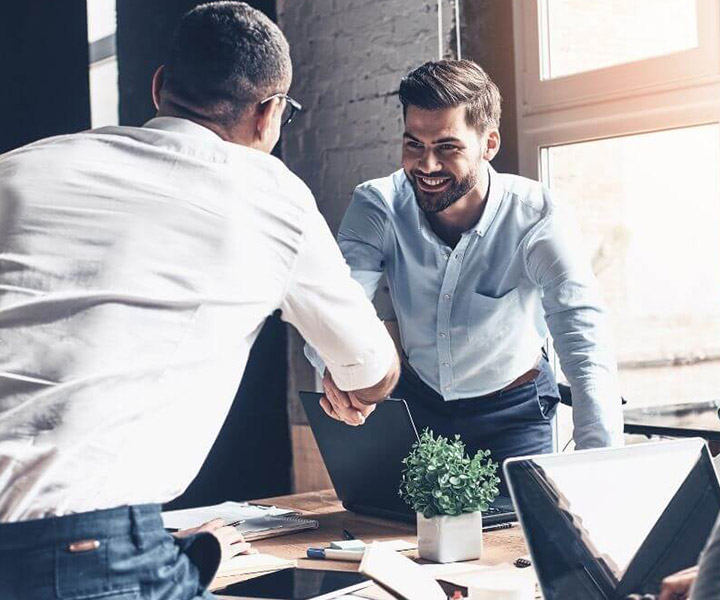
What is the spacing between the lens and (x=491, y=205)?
2635 millimetres

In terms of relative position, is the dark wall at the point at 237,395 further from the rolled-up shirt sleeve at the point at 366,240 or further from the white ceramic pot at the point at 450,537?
the white ceramic pot at the point at 450,537

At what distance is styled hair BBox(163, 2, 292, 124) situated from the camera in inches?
58.0

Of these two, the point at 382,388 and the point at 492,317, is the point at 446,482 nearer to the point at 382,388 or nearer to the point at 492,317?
the point at 382,388

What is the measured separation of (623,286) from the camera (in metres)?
3.42

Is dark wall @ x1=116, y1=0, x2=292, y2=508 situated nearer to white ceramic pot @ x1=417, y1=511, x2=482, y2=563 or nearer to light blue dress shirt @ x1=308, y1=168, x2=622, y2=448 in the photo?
light blue dress shirt @ x1=308, y1=168, x2=622, y2=448

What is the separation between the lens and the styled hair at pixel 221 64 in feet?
4.83

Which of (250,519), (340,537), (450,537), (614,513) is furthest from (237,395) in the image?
(614,513)

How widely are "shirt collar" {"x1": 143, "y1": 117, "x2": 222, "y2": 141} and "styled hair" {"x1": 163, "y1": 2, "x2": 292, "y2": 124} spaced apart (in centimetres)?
5

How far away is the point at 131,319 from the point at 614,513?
0.66 meters

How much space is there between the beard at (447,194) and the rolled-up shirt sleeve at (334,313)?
1131 millimetres

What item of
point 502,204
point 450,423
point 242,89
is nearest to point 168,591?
point 242,89

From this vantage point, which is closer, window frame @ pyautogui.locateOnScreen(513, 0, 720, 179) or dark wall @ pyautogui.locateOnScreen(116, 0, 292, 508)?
window frame @ pyautogui.locateOnScreen(513, 0, 720, 179)

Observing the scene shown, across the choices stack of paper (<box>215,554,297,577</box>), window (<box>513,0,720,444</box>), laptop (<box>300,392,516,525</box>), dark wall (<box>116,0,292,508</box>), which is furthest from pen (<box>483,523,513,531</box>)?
dark wall (<box>116,0,292,508</box>)

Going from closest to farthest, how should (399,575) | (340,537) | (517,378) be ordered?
(399,575), (340,537), (517,378)
